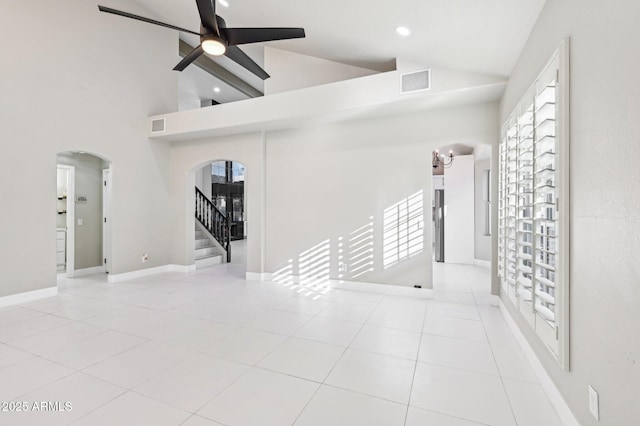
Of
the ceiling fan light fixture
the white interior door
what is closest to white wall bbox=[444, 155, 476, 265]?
the ceiling fan light fixture

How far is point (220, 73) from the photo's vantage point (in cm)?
827

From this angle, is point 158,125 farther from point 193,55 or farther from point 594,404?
point 594,404

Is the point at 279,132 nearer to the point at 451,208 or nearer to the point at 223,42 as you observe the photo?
the point at 223,42

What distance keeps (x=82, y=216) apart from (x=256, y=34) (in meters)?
5.75

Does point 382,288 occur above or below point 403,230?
below

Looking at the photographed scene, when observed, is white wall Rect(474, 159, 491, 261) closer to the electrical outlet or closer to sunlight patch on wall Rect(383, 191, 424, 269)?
sunlight patch on wall Rect(383, 191, 424, 269)

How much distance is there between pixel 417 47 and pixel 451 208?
4881 mm

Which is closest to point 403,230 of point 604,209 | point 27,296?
point 604,209

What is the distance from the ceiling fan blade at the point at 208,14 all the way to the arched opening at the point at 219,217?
316cm

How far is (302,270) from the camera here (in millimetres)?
5305

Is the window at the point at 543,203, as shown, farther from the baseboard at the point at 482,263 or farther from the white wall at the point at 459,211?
the white wall at the point at 459,211

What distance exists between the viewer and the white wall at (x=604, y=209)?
121 centimetres

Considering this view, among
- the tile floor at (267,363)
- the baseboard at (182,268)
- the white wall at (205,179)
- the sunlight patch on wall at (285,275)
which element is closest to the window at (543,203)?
the tile floor at (267,363)

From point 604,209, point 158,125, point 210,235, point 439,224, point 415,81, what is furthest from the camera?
point 210,235
